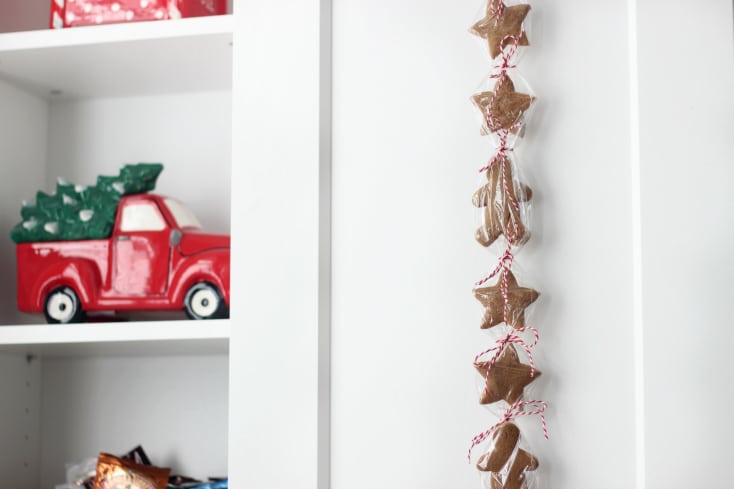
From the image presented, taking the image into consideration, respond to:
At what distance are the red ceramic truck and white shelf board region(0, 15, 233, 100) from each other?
23cm

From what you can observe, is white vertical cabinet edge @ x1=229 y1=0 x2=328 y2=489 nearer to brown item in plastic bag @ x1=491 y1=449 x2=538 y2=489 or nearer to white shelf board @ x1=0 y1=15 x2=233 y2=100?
white shelf board @ x1=0 y1=15 x2=233 y2=100

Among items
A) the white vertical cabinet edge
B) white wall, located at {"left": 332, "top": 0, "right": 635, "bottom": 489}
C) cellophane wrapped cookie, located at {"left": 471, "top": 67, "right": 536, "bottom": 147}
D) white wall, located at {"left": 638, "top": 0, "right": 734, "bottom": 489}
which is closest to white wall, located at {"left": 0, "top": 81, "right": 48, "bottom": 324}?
the white vertical cabinet edge

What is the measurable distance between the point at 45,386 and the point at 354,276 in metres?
0.75

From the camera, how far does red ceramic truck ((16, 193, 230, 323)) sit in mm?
1321

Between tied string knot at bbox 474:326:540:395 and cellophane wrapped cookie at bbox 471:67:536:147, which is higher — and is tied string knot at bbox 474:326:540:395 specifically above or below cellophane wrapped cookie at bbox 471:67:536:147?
below

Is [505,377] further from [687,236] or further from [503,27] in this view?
[503,27]

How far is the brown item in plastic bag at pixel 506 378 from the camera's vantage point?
42.8 inches

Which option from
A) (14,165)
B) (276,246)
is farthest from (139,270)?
(14,165)

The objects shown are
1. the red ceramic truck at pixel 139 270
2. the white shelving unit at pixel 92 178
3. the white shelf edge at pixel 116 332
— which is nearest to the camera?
the white shelf edge at pixel 116 332

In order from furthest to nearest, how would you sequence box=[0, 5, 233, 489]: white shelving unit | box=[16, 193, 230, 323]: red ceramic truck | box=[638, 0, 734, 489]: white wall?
box=[0, 5, 233, 489]: white shelving unit → box=[16, 193, 230, 323]: red ceramic truck → box=[638, 0, 734, 489]: white wall

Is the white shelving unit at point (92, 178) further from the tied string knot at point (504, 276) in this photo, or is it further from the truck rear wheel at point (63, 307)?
the tied string knot at point (504, 276)

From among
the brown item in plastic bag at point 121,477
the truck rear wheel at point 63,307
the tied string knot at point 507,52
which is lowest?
the brown item in plastic bag at point 121,477

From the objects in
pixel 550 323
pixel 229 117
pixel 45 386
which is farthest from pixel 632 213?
pixel 45 386

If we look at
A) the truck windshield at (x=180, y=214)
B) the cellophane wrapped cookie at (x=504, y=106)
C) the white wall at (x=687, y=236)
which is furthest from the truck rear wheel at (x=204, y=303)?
the white wall at (x=687, y=236)
